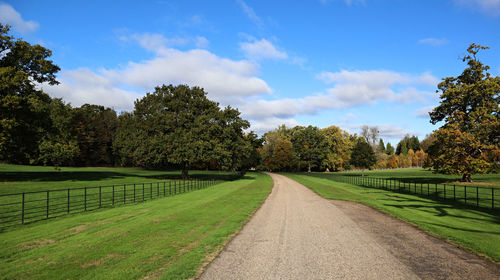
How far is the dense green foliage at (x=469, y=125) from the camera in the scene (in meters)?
34.5

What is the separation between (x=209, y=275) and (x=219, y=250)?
2.06 metres

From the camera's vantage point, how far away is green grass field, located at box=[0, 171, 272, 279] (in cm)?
720

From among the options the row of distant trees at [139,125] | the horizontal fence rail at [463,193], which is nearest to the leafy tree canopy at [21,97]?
the row of distant trees at [139,125]

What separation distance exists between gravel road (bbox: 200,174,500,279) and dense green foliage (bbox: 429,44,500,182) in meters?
28.8

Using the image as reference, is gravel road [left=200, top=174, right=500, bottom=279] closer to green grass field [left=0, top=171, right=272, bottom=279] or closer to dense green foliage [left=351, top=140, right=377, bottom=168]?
green grass field [left=0, top=171, right=272, bottom=279]

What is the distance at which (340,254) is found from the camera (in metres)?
8.41

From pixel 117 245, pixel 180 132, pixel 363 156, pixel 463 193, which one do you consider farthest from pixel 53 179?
pixel 363 156

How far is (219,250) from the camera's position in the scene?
8.87 metres

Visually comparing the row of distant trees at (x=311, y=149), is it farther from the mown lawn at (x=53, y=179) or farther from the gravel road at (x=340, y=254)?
the gravel road at (x=340, y=254)

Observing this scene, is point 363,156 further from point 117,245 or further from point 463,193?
point 117,245

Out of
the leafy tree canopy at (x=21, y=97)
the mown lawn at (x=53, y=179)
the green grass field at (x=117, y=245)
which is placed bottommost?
the mown lawn at (x=53, y=179)

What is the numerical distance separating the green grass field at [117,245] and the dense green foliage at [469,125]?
33003 mm

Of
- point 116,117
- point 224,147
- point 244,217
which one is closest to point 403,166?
point 224,147

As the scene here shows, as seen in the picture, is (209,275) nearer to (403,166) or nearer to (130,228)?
(130,228)
